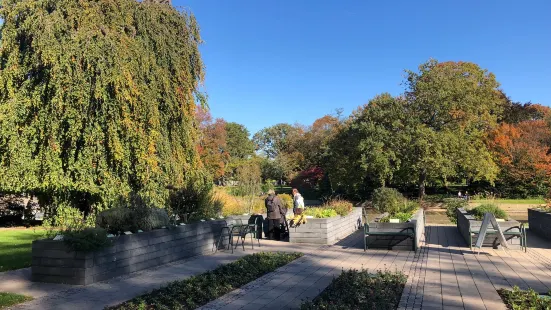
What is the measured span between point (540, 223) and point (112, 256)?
1213 centimetres

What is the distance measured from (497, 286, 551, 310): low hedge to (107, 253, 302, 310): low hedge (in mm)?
3590

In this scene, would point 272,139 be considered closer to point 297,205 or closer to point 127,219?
point 297,205

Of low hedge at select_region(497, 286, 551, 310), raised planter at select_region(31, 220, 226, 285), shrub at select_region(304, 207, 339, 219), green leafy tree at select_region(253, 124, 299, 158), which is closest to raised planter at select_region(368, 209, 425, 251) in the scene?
shrub at select_region(304, 207, 339, 219)

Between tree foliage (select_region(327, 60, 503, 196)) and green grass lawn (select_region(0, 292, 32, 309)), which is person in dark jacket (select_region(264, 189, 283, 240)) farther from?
tree foliage (select_region(327, 60, 503, 196))

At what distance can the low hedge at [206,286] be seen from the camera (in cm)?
502

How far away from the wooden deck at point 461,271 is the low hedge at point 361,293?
0.55 feet

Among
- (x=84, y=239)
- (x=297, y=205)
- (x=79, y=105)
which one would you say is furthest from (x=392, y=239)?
(x=79, y=105)

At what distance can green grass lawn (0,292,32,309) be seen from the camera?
5.16m

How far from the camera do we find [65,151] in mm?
11836

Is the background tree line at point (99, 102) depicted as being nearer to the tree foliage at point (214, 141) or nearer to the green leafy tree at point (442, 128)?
the green leafy tree at point (442, 128)

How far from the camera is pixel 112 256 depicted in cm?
680

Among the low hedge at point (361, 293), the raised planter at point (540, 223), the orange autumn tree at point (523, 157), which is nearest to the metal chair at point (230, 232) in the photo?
the low hedge at point (361, 293)

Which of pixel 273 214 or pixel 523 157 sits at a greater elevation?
pixel 523 157

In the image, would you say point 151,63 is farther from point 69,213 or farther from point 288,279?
point 288,279
